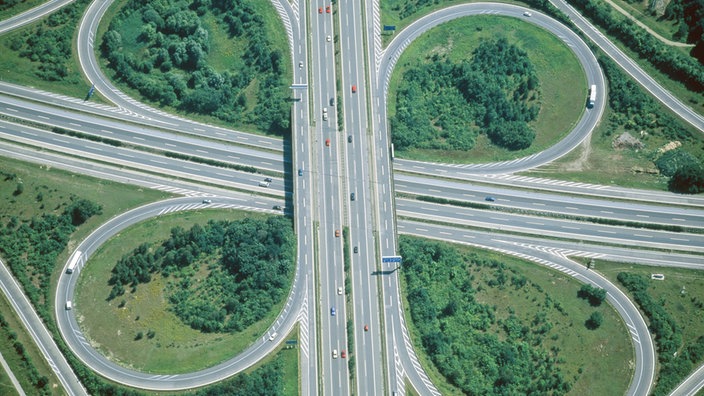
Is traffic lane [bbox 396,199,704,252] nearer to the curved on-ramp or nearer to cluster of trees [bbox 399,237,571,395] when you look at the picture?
cluster of trees [bbox 399,237,571,395]

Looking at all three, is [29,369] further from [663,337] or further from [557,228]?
[663,337]

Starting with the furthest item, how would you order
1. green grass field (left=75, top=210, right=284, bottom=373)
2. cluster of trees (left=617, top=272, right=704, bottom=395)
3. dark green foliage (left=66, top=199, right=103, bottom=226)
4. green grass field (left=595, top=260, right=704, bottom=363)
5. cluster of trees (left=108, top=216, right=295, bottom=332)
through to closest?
dark green foliage (left=66, top=199, right=103, bottom=226)
green grass field (left=595, top=260, right=704, bottom=363)
cluster of trees (left=108, top=216, right=295, bottom=332)
cluster of trees (left=617, top=272, right=704, bottom=395)
green grass field (left=75, top=210, right=284, bottom=373)

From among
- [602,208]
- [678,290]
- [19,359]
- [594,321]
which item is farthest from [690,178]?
[19,359]

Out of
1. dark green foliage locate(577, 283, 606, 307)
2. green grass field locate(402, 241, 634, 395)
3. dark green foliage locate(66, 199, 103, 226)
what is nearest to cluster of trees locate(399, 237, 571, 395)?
green grass field locate(402, 241, 634, 395)

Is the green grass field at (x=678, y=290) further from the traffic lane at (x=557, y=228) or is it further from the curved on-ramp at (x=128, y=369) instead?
the curved on-ramp at (x=128, y=369)

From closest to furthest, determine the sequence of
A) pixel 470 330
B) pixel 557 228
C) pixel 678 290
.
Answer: pixel 470 330 < pixel 678 290 < pixel 557 228
